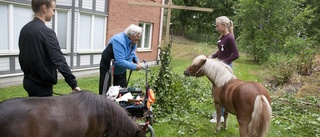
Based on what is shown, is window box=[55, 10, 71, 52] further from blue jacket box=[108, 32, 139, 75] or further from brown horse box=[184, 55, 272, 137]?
brown horse box=[184, 55, 272, 137]

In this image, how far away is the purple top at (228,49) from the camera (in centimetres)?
446

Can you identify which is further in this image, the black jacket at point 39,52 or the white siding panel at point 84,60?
the white siding panel at point 84,60

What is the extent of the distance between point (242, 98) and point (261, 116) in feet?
1.17

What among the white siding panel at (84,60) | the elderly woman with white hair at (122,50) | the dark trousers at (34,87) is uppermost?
the elderly woman with white hair at (122,50)

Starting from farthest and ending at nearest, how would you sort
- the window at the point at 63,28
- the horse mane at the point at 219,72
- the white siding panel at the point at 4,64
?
the window at the point at 63,28, the white siding panel at the point at 4,64, the horse mane at the point at 219,72

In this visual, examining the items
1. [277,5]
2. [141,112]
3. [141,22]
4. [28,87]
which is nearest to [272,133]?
[141,112]

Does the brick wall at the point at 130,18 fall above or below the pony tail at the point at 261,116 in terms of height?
above

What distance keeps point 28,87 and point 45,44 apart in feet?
1.68

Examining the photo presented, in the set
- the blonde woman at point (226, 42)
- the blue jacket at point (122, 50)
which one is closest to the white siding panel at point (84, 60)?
the blue jacket at point (122, 50)

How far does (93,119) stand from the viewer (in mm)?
2406

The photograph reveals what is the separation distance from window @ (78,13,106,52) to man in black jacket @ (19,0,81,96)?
23.9 ft

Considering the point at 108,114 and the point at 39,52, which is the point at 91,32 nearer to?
the point at 39,52

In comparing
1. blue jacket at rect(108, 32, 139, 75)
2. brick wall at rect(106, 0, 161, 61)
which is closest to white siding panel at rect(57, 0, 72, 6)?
brick wall at rect(106, 0, 161, 61)

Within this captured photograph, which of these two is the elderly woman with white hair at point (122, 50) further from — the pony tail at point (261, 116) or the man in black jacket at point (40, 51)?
the pony tail at point (261, 116)
